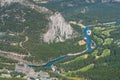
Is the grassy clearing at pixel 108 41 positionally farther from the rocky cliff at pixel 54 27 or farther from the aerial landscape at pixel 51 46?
the rocky cliff at pixel 54 27

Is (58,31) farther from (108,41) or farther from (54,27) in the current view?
(108,41)

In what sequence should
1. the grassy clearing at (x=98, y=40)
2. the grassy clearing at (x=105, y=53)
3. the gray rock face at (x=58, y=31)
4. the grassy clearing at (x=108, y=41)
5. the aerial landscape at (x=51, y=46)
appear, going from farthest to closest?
the grassy clearing at (x=98, y=40) < the grassy clearing at (x=108, y=41) < the gray rock face at (x=58, y=31) < the grassy clearing at (x=105, y=53) < the aerial landscape at (x=51, y=46)

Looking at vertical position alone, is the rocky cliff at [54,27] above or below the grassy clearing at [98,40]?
above

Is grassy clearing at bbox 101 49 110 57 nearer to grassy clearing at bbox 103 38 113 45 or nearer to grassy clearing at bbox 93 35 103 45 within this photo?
grassy clearing at bbox 103 38 113 45

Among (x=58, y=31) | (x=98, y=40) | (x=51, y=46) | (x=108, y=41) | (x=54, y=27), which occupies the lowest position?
(x=98, y=40)

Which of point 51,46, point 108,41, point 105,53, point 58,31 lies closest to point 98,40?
point 108,41

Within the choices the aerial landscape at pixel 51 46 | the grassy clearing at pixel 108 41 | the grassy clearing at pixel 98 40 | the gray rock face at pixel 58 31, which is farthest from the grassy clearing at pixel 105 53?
the gray rock face at pixel 58 31

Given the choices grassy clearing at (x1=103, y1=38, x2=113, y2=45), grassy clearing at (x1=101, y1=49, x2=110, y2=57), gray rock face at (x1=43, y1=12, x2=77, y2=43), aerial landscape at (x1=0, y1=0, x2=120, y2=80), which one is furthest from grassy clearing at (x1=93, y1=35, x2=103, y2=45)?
grassy clearing at (x1=101, y1=49, x2=110, y2=57)
